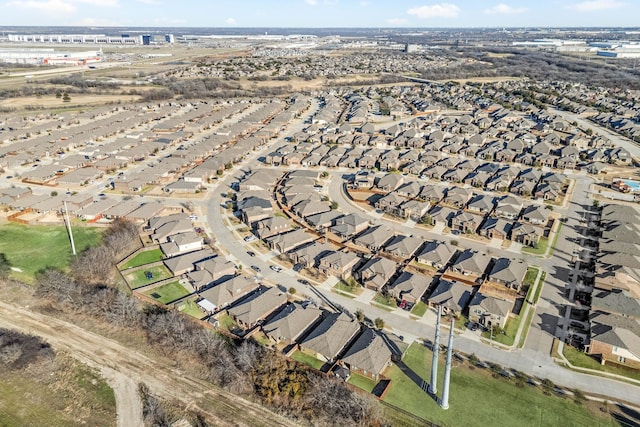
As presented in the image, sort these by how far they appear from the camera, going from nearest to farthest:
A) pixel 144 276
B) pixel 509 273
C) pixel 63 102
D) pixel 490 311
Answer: pixel 490 311 < pixel 509 273 < pixel 144 276 < pixel 63 102

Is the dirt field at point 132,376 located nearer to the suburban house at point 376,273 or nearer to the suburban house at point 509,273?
the suburban house at point 376,273

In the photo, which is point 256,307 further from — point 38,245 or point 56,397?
point 38,245

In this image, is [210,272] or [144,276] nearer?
[210,272]

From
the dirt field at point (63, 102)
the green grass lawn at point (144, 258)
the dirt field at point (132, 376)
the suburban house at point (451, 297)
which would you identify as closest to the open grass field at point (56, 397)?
the dirt field at point (132, 376)

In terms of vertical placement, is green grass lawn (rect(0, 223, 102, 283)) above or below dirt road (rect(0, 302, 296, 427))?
above

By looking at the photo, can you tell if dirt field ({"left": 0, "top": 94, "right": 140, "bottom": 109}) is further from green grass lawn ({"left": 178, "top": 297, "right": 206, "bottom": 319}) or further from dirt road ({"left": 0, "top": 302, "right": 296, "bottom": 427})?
green grass lawn ({"left": 178, "top": 297, "right": 206, "bottom": 319})

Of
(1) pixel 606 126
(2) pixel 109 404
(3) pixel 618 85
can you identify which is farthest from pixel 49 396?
(3) pixel 618 85

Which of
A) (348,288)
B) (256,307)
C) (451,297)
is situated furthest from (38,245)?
(451,297)

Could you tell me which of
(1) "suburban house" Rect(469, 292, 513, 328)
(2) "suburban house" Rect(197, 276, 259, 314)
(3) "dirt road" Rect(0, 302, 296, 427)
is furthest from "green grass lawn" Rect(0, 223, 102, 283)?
(1) "suburban house" Rect(469, 292, 513, 328)
